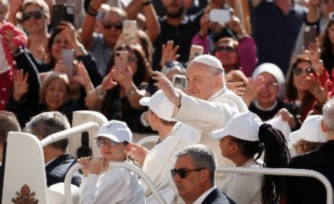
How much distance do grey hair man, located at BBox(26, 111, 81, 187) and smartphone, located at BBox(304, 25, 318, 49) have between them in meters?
3.87

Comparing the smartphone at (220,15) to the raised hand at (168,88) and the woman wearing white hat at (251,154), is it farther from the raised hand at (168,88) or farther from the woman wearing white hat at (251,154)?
the woman wearing white hat at (251,154)

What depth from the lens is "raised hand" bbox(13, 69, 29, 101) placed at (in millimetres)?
12086

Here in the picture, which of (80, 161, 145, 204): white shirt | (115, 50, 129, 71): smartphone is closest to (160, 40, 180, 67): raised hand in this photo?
(115, 50, 129, 71): smartphone

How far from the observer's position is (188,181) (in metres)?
7.55

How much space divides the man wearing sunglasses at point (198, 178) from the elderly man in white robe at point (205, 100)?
0.97 metres

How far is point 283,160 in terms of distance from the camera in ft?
26.5

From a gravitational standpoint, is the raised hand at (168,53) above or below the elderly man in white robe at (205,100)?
below

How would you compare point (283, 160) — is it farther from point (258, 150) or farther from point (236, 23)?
point (236, 23)

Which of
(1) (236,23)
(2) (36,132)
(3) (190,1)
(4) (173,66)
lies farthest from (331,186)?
(3) (190,1)

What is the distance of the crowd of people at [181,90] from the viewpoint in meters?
8.18

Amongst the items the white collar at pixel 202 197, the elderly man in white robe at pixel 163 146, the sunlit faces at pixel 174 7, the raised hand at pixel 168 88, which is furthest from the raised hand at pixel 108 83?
the white collar at pixel 202 197

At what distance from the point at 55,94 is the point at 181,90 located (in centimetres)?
213

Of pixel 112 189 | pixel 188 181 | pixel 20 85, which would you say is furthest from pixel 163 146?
pixel 20 85

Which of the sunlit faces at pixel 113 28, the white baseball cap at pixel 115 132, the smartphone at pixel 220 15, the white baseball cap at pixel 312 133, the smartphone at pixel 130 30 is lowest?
the sunlit faces at pixel 113 28
